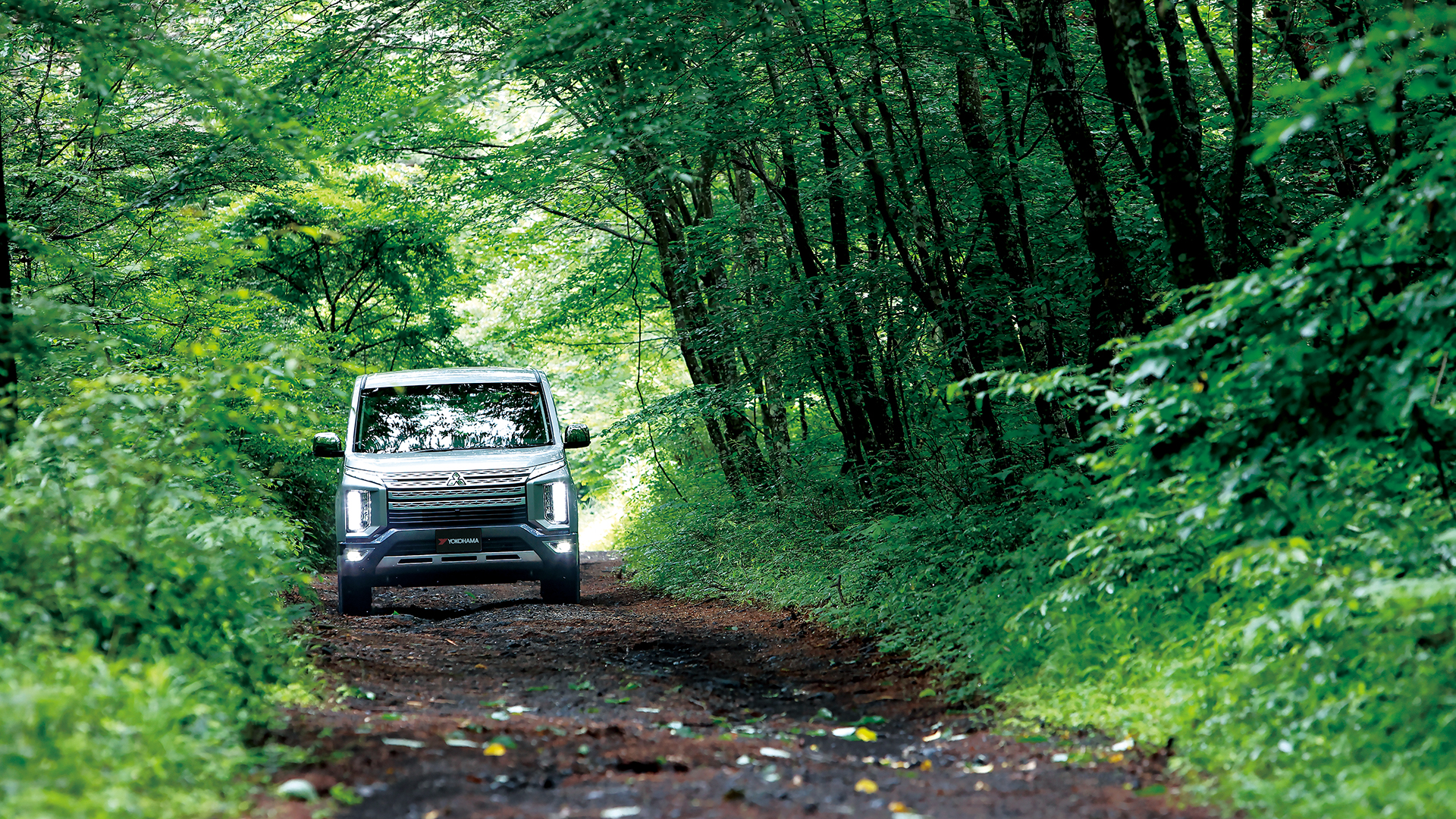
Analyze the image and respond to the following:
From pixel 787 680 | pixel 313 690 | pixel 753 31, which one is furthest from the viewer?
pixel 753 31

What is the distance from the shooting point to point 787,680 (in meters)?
7.13

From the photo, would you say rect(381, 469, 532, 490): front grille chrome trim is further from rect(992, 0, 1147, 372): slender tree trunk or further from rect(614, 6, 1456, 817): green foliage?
rect(992, 0, 1147, 372): slender tree trunk

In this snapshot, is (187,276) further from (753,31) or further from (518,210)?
(753,31)

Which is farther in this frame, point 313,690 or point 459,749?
point 313,690

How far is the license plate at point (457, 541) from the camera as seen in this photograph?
388 inches

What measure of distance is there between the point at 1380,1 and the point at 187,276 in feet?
43.7

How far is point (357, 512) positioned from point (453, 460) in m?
0.98

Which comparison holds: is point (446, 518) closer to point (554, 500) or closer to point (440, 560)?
point (440, 560)

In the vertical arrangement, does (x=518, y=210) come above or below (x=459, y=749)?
above

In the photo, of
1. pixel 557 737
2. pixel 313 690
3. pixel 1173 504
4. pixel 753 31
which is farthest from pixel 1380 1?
pixel 313 690

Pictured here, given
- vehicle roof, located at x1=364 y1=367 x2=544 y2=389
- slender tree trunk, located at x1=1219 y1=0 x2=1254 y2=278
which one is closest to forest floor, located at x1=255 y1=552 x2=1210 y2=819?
vehicle roof, located at x1=364 y1=367 x2=544 y2=389

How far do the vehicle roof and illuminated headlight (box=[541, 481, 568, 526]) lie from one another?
159cm

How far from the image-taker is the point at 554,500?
33.6 ft

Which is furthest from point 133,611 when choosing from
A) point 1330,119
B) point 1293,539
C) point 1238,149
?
point 1330,119
